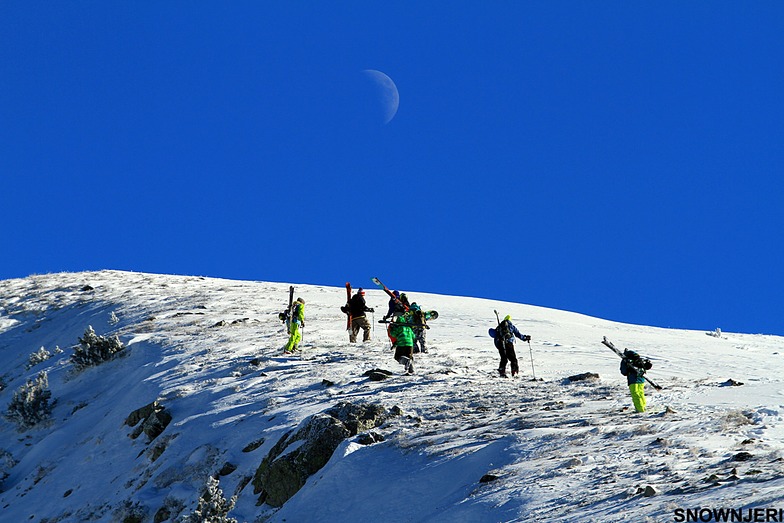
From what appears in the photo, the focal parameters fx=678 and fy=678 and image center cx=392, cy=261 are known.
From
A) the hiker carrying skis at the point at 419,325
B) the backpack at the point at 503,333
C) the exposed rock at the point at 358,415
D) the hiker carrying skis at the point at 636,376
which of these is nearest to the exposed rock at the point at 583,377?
the backpack at the point at 503,333

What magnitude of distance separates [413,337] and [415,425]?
477cm

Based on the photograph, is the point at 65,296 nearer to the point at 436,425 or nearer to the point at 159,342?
the point at 159,342

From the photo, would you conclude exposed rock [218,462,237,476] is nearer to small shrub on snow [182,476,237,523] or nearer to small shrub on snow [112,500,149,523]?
small shrub on snow [112,500,149,523]

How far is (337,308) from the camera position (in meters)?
27.1

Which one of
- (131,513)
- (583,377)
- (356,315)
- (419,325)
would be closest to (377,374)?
(419,325)

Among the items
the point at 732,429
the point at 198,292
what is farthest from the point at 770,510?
the point at 198,292

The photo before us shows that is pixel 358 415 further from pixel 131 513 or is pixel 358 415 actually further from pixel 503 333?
pixel 503 333

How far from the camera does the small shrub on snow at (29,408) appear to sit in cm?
1609

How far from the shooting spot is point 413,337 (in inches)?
605

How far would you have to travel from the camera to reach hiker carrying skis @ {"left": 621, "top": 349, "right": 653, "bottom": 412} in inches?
407

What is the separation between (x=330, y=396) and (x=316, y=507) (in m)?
4.27

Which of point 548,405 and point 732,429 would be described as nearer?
point 732,429

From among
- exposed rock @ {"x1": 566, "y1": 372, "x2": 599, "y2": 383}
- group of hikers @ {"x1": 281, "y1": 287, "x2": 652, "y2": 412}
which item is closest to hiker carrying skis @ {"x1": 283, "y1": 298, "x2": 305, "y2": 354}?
group of hikers @ {"x1": 281, "y1": 287, "x2": 652, "y2": 412}

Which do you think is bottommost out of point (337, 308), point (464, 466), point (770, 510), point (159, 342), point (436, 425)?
point (770, 510)
